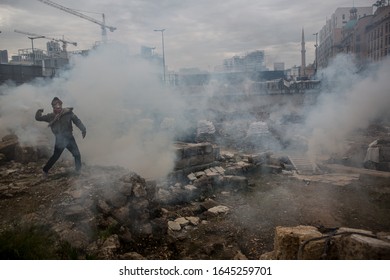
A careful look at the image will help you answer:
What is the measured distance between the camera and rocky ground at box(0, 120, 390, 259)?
4.04 meters

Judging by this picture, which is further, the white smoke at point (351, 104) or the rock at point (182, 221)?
the white smoke at point (351, 104)

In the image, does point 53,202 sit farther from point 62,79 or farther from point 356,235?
point 62,79

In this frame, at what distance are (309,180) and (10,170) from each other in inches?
309

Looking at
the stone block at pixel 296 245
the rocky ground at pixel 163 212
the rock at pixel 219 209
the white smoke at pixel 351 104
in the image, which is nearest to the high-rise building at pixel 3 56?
the rocky ground at pixel 163 212

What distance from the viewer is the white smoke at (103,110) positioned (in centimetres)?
760

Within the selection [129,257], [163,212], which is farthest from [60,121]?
[129,257]

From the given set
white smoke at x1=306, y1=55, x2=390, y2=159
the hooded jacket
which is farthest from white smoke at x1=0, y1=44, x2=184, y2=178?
white smoke at x1=306, y1=55, x2=390, y2=159

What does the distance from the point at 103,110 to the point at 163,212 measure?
498cm

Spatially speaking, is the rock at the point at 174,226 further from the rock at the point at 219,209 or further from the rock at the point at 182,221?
the rock at the point at 219,209

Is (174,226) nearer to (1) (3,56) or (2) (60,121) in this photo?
(2) (60,121)

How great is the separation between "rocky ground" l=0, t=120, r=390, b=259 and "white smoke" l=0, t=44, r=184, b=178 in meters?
1.03

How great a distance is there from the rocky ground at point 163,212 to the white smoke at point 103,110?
1029 mm

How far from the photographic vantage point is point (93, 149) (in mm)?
7734

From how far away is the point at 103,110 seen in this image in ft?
30.8
